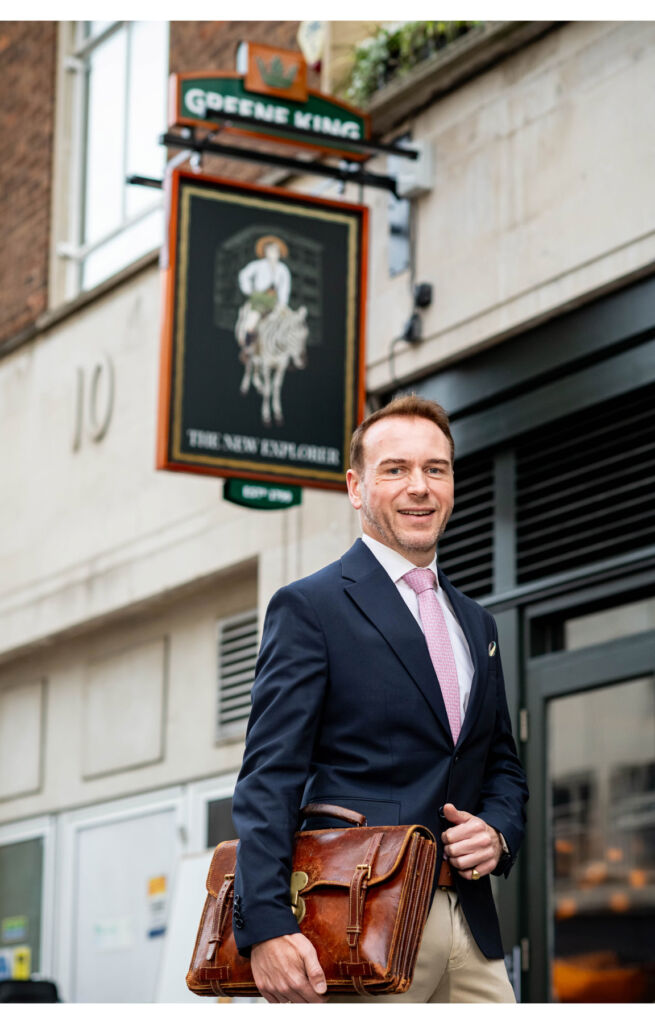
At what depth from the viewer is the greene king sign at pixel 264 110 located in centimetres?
801

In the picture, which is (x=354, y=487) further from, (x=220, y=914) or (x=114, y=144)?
(x=114, y=144)

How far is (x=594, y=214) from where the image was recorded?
7.39 metres

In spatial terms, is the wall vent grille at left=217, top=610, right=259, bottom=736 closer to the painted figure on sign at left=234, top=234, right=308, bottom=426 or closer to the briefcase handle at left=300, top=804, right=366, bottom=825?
the painted figure on sign at left=234, top=234, right=308, bottom=426

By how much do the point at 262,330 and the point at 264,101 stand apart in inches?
44.5

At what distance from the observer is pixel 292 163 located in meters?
8.49

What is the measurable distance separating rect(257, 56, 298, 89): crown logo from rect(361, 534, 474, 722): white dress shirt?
5.04m

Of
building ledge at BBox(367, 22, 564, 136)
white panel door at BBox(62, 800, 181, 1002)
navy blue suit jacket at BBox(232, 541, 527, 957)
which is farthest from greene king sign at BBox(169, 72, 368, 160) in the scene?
navy blue suit jacket at BBox(232, 541, 527, 957)

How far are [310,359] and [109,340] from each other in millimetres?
3537

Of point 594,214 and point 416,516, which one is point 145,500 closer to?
point 594,214

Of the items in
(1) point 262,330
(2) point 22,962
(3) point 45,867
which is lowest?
(2) point 22,962

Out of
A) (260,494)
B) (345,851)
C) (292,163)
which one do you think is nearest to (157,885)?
(260,494)

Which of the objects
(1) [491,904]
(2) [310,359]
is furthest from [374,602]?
(2) [310,359]

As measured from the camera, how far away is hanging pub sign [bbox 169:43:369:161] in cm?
802

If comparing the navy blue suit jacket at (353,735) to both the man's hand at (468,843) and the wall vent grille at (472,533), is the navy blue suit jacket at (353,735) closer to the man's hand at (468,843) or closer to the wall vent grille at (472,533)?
the man's hand at (468,843)
